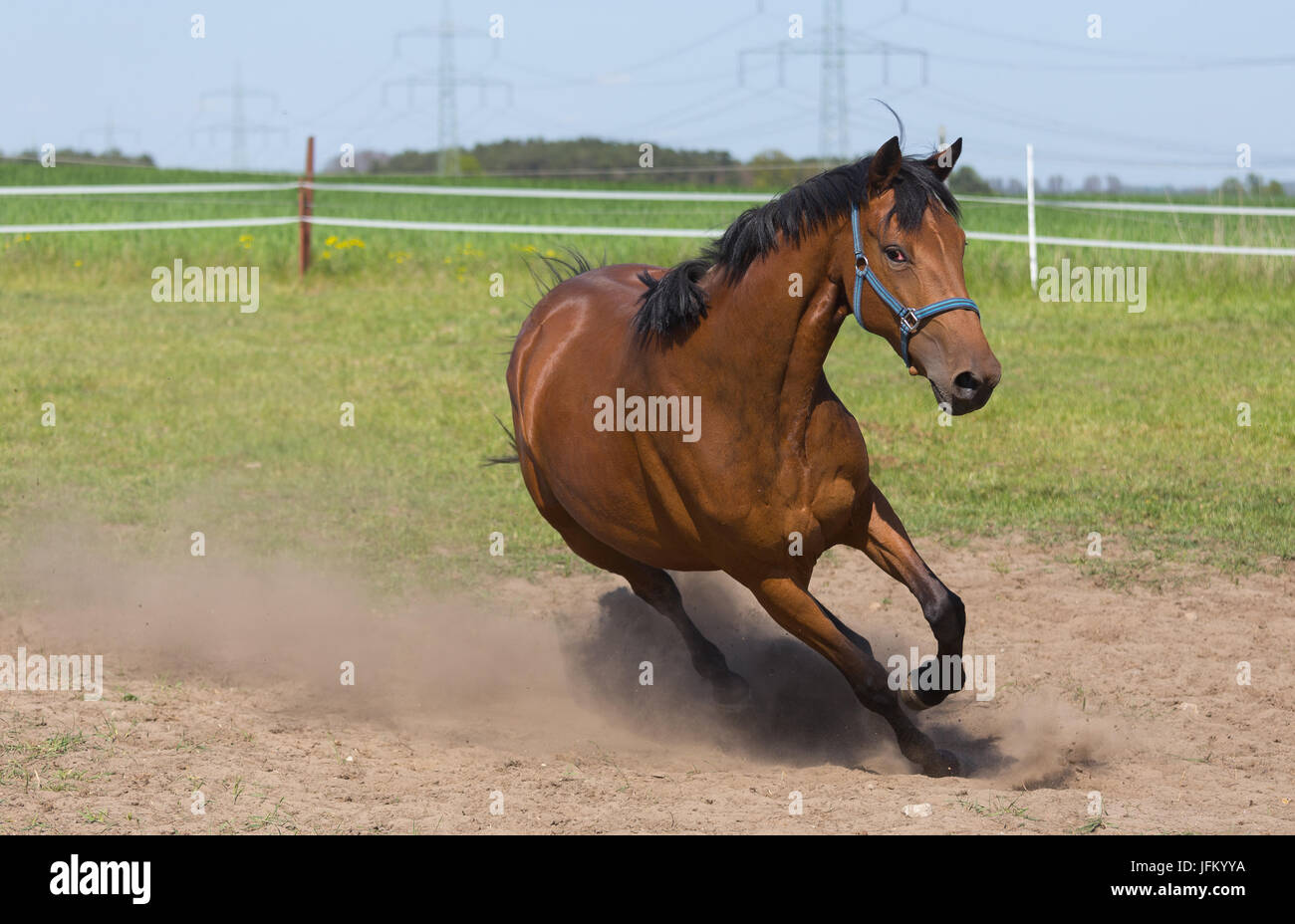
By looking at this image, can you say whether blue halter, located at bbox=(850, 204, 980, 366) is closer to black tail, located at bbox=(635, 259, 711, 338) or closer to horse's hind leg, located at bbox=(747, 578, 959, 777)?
black tail, located at bbox=(635, 259, 711, 338)

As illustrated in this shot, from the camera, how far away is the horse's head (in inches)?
157

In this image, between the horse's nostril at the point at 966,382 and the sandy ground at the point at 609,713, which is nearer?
the horse's nostril at the point at 966,382

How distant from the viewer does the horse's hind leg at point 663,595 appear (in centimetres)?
609

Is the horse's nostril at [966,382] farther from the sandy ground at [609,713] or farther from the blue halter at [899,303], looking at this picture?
the sandy ground at [609,713]

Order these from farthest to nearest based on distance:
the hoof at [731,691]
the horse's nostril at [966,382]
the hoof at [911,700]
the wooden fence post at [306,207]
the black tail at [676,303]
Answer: the wooden fence post at [306,207]
the hoof at [731,691]
the hoof at [911,700]
the black tail at [676,303]
the horse's nostril at [966,382]

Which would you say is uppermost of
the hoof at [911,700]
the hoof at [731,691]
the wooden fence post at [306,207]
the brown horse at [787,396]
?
the wooden fence post at [306,207]

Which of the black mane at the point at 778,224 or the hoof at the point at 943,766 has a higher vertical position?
the black mane at the point at 778,224

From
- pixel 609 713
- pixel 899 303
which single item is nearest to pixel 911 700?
pixel 899 303

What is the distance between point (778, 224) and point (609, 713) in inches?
106

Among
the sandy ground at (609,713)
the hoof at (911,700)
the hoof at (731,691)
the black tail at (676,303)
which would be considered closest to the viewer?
the sandy ground at (609,713)

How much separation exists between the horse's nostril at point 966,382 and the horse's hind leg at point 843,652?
1.20 meters

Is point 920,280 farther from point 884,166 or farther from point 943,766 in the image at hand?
point 943,766

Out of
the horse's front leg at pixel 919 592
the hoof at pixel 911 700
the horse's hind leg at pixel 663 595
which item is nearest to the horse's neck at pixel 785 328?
the horse's front leg at pixel 919 592

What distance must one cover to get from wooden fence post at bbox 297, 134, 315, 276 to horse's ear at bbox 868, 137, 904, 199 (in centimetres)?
1478
